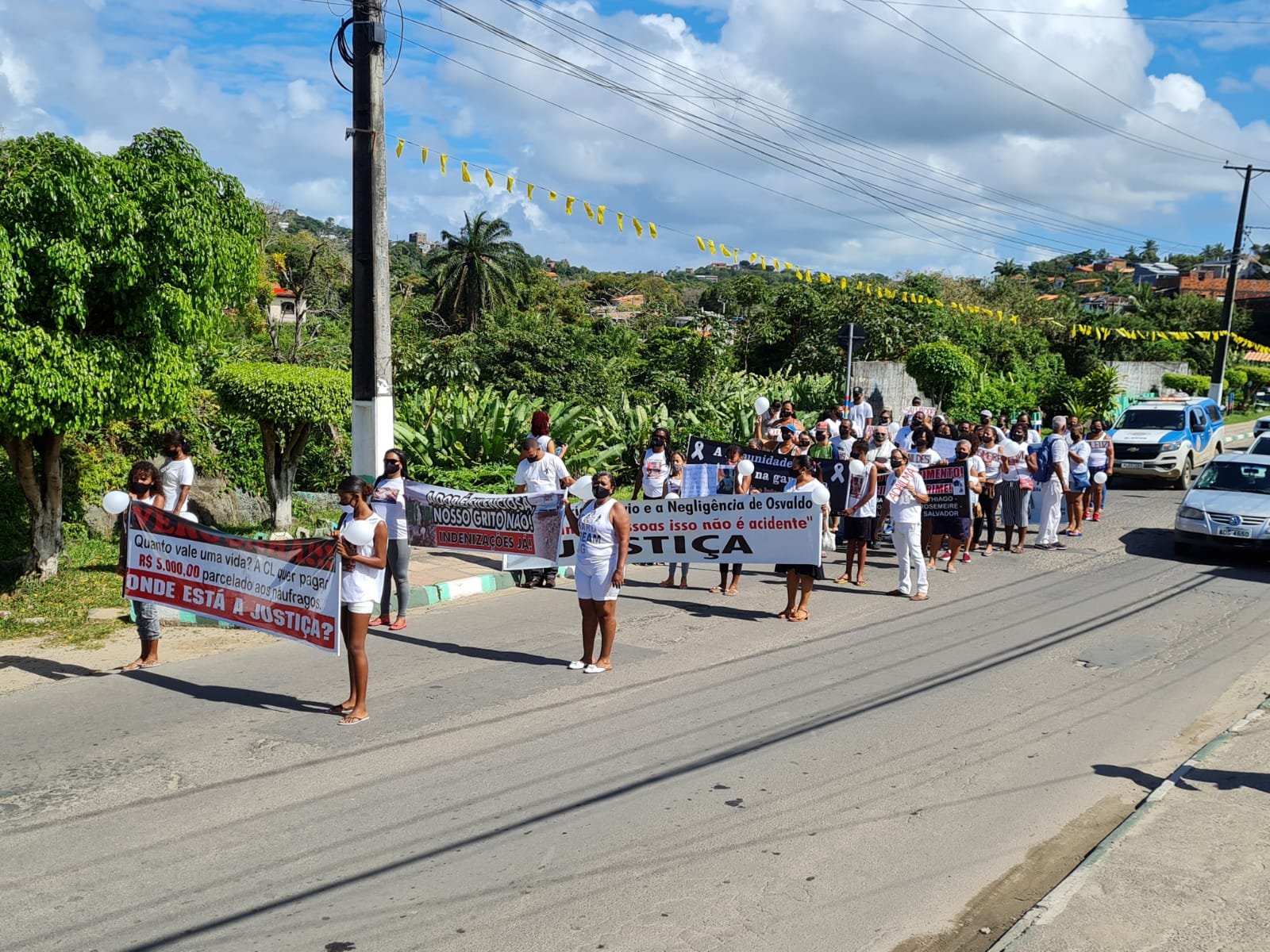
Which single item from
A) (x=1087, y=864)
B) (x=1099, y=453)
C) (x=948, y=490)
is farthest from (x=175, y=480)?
(x=1099, y=453)

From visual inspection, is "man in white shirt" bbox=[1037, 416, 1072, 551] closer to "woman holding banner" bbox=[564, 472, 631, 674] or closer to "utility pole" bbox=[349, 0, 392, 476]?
"woman holding banner" bbox=[564, 472, 631, 674]

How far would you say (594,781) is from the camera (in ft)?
21.8

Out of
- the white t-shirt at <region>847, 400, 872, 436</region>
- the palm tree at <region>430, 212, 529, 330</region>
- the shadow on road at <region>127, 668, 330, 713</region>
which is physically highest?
the palm tree at <region>430, 212, 529, 330</region>

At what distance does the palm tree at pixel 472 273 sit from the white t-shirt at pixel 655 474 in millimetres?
47670

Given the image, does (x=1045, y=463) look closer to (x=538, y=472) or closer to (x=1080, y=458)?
(x=1080, y=458)

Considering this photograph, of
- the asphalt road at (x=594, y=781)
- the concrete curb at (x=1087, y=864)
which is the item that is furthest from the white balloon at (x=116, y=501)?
the concrete curb at (x=1087, y=864)

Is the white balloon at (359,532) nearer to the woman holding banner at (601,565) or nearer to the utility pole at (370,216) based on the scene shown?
the woman holding banner at (601,565)

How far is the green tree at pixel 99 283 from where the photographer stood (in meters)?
9.40

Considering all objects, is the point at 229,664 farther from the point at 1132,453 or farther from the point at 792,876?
the point at 1132,453

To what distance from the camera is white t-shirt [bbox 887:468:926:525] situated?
1207cm

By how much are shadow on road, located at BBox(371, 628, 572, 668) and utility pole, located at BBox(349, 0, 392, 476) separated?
277 cm

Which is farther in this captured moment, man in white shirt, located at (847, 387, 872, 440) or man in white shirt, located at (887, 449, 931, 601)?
man in white shirt, located at (847, 387, 872, 440)

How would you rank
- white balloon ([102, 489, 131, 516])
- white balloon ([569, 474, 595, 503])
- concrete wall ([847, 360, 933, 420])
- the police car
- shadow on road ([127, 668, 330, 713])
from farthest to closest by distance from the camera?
concrete wall ([847, 360, 933, 420])
the police car
white balloon ([569, 474, 595, 503])
white balloon ([102, 489, 131, 516])
shadow on road ([127, 668, 330, 713])

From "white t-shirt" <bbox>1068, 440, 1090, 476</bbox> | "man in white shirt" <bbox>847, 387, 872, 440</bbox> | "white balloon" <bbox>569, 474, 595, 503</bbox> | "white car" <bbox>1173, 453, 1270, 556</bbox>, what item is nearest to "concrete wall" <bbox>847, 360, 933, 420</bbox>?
"man in white shirt" <bbox>847, 387, 872, 440</bbox>
